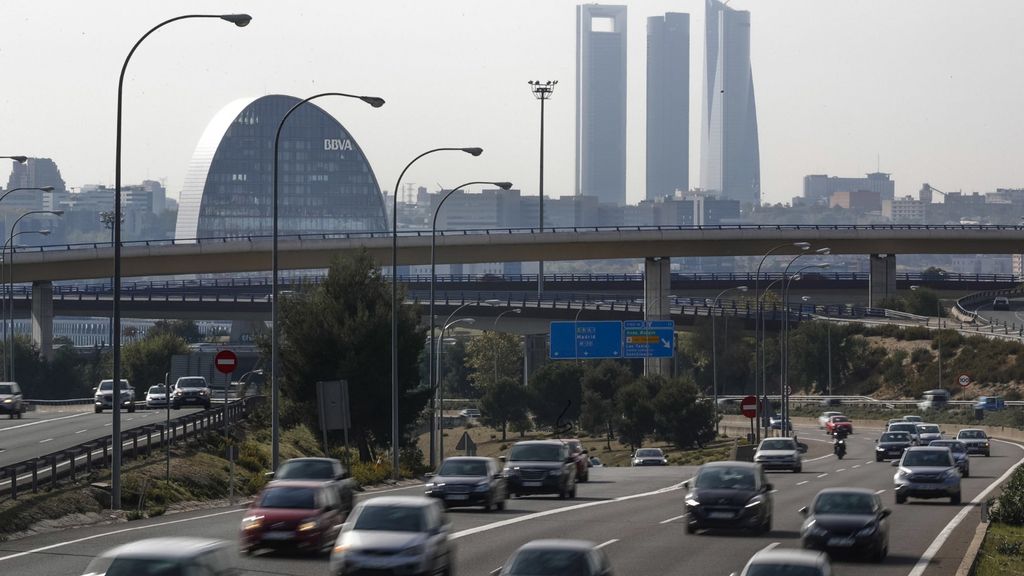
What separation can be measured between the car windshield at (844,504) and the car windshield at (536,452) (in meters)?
15.8

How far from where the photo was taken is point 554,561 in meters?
20.1

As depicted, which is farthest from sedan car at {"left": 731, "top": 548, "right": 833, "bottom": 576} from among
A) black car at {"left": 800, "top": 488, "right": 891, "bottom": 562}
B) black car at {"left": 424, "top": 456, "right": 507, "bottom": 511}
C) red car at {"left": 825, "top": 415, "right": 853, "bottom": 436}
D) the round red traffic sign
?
red car at {"left": 825, "top": 415, "right": 853, "bottom": 436}

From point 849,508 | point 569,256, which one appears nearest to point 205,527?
point 849,508

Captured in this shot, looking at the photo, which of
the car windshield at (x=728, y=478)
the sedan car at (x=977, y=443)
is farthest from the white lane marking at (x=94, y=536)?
the sedan car at (x=977, y=443)

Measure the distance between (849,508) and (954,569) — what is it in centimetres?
227

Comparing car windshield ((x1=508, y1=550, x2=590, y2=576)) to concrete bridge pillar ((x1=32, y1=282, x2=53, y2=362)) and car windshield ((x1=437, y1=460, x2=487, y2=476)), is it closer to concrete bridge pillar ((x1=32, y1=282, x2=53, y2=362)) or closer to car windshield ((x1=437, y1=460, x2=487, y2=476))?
car windshield ((x1=437, y1=460, x2=487, y2=476))

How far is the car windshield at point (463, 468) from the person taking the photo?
128 feet

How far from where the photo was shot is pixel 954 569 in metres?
27.9

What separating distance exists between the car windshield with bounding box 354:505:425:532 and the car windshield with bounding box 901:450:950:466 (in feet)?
73.2

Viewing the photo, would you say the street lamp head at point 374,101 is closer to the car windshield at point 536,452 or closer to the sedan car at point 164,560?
the car windshield at point 536,452

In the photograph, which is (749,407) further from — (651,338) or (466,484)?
(466,484)

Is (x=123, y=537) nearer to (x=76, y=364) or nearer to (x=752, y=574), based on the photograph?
(x=752, y=574)

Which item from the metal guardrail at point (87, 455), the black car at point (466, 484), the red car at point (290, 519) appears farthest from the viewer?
the black car at point (466, 484)

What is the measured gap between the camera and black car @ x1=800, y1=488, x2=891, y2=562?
28.7m
